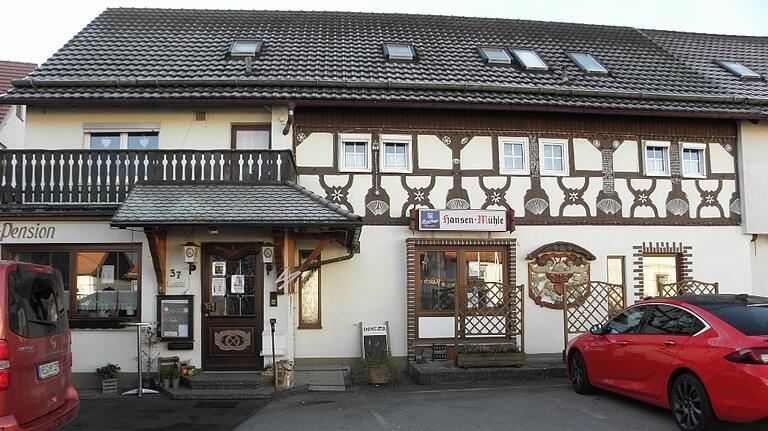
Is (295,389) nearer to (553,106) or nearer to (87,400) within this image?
(87,400)

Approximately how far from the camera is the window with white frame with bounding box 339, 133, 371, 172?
13641mm

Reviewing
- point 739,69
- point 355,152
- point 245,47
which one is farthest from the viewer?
point 739,69

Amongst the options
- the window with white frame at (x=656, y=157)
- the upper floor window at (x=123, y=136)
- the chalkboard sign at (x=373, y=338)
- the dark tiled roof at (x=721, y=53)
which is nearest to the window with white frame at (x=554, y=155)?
the window with white frame at (x=656, y=157)

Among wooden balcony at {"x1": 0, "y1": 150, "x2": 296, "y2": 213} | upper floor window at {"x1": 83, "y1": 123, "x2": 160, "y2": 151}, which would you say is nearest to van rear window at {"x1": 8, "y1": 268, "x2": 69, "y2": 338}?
wooden balcony at {"x1": 0, "y1": 150, "x2": 296, "y2": 213}

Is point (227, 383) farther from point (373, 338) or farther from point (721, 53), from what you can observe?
point (721, 53)

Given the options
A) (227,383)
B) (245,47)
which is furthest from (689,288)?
(245,47)

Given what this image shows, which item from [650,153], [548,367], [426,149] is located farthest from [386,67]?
[548,367]

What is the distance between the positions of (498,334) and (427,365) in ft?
5.54

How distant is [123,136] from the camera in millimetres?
13492

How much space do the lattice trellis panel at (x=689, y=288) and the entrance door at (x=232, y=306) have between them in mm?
8419

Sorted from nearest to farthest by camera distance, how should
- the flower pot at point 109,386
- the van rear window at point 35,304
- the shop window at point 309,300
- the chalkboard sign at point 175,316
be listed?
the van rear window at point 35,304 → the flower pot at point 109,386 → the chalkboard sign at point 175,316 → the shop window at point 309,300

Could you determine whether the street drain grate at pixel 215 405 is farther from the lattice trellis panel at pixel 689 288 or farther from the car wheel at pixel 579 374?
the lattice trellis panel at pixel 689 288

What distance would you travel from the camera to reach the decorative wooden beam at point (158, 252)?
36.1 ft

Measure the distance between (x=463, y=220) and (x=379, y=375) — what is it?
3.72 meters
